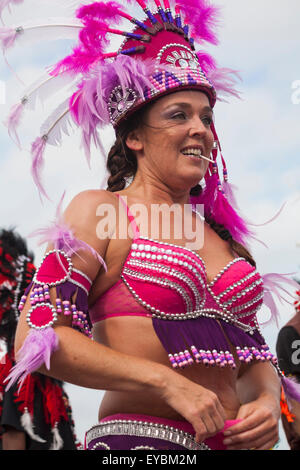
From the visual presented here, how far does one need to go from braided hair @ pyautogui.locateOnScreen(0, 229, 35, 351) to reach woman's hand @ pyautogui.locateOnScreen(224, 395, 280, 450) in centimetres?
291

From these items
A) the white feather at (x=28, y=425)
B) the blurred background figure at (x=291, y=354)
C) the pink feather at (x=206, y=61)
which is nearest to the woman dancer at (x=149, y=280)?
the pink feather at (x=206, y=61)

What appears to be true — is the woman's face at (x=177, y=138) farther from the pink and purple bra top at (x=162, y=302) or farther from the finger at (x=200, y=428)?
the finger at (x=200, y=428)

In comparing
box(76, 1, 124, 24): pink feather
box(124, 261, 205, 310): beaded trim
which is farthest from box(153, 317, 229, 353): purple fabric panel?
box(76, 1, 124, 24): pink feather

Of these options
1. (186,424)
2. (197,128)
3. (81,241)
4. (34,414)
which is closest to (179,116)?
(197,128)

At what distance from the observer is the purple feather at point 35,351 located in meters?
2.18

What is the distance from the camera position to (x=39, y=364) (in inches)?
86.8

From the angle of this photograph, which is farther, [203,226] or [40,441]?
[40,441]

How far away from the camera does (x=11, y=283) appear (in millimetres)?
5156

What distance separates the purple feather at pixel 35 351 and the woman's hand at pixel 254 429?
69 centimetres

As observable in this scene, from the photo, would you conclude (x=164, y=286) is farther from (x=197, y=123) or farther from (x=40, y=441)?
(x=40, y=441)

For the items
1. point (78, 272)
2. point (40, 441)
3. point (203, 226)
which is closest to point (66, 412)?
point (40, 441)

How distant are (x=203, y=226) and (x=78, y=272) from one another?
2.62 ft

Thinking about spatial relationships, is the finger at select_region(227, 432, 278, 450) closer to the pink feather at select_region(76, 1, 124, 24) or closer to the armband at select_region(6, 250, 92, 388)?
the armband at select_region(6, 250, 92, 388)

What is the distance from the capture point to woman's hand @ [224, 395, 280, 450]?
2334 millimetres
